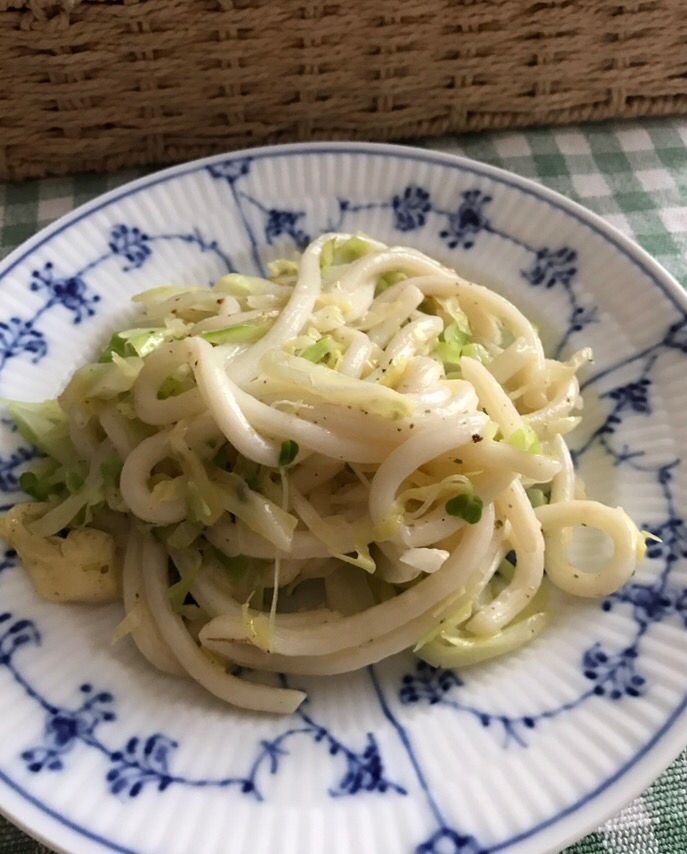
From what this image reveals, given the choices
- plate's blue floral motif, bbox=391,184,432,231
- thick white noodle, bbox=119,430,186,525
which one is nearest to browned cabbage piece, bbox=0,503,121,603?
thick white noodle, bbox=119,430,186,525

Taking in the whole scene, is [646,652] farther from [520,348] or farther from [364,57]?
[364,57]

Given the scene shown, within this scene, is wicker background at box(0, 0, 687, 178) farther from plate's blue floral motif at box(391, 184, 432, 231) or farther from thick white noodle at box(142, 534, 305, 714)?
thick white noodle at box(142, 534, 305, 714)

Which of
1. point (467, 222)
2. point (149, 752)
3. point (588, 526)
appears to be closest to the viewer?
point (149, 752)

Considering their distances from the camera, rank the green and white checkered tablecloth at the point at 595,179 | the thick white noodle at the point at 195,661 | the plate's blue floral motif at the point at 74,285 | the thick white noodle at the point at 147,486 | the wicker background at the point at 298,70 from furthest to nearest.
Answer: the green and white checkered tablecloth at the point at 595,179 → the wicker background at the point at 298,70 → the plate's blue floral motif at the point at 74,285 → the thick white noodle at the point at 147,486 → the thick white noodle at the point at 195,661

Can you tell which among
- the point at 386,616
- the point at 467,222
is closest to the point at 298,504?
the point at 386,616

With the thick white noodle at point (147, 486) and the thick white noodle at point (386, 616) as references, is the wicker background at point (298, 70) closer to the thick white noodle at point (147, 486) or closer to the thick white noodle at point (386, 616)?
the thick white noodle at point (147, 486)

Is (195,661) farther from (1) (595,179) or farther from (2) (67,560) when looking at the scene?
(1) (595,179)


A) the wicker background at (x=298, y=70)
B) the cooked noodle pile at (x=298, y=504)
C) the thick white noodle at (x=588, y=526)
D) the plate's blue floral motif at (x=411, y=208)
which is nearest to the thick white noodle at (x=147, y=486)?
the cooked noodle pile at (x=298, y=504)
